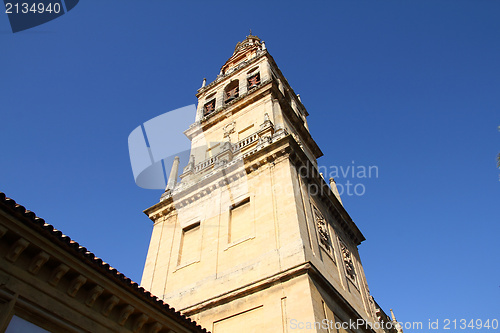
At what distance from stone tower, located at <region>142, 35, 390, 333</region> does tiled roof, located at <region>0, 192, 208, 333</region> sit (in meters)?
4.08

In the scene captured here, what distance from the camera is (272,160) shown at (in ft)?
59.9

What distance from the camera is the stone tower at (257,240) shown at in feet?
41.3

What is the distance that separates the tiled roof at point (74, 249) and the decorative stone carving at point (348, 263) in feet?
35.8

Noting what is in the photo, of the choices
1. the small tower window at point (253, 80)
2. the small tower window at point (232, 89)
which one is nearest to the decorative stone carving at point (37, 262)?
the small tower window at point (253, 80)

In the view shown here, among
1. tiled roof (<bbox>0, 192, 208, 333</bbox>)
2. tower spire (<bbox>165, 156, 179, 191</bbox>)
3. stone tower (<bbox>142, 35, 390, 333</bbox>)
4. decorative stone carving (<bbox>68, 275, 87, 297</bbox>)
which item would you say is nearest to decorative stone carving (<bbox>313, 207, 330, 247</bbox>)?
stone tower (<bbox>142, 35, 390, 333</bbox>)

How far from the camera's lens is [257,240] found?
15078 millimetres

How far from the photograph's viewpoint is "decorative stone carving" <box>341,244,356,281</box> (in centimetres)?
1822

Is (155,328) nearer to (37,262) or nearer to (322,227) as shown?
(37,262)

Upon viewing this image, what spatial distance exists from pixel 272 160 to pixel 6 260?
41.8 ft

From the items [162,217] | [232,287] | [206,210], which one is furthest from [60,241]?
[162,217]

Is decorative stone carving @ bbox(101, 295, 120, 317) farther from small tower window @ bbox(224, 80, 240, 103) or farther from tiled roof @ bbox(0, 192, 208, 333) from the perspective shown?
small tower window @ bbox(224, 80, 240, 103)

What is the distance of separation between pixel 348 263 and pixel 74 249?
46.8 ft

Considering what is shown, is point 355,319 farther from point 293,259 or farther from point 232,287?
point 232,287

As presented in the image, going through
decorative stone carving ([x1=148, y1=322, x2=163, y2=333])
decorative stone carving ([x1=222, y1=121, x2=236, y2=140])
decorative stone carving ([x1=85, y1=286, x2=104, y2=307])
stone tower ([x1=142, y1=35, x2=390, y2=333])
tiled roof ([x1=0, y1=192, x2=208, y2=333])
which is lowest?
decorative stone carving ([x1=148, y1=322, x2=163, y2=333])
